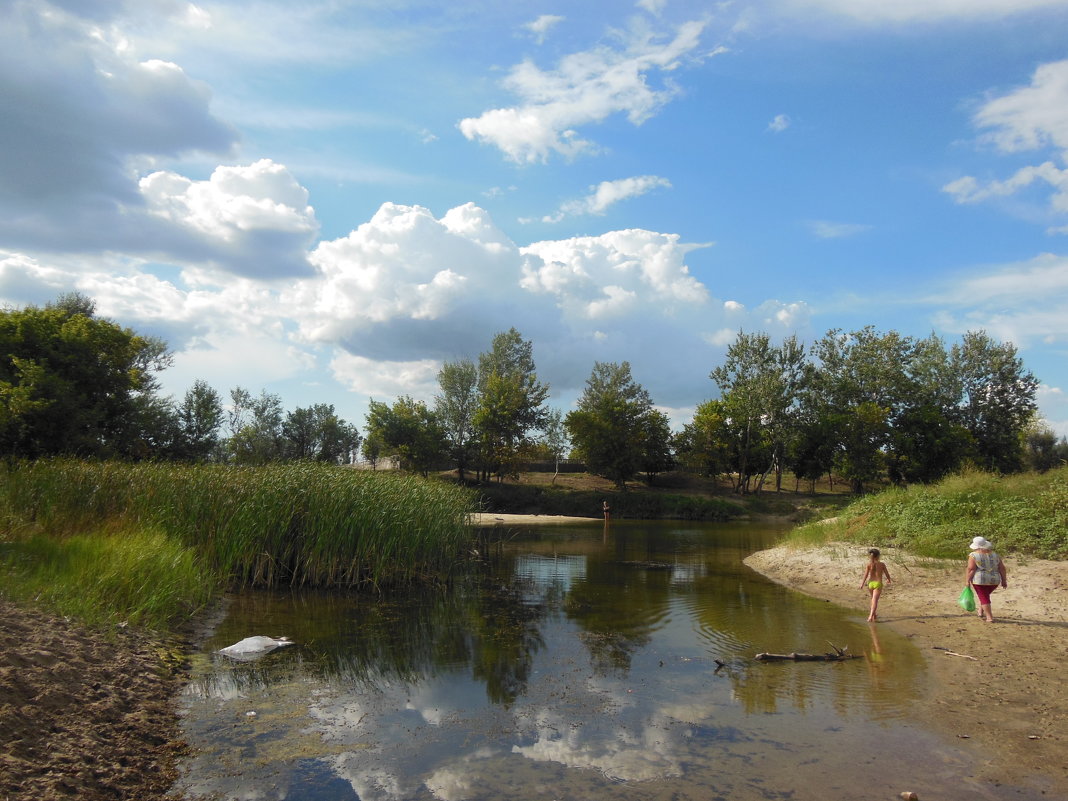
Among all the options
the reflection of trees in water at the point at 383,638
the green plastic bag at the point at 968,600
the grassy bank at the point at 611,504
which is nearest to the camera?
the reflection of trees in water at the point at 383,638

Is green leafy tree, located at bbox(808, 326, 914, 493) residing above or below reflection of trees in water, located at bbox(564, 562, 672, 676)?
above

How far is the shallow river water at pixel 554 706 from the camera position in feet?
21.2

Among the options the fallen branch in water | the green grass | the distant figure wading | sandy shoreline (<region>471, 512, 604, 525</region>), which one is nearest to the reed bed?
the green grass

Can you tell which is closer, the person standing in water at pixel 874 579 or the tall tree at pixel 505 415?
the person standing in water at pixel 874 579

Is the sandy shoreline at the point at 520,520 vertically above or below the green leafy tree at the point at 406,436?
below

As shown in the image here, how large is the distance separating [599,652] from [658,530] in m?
30.5

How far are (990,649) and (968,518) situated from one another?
9.30 m

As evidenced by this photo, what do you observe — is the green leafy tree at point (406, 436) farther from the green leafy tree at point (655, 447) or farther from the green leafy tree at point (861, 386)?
the green leafy tree at point (861, 386)

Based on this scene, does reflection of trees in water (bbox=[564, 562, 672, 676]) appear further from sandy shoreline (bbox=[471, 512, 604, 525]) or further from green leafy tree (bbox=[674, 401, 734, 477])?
green leafy tree (bbox=[674, 401, 734, 477])

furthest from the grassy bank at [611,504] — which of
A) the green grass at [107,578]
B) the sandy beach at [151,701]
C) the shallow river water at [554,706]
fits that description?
the sandy beach at [151,701]

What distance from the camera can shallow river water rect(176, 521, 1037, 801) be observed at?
6.46 meters

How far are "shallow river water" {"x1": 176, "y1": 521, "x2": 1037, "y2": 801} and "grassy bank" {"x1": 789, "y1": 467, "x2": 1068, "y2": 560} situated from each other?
5.23m

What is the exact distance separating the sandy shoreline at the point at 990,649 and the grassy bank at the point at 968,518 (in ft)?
2.46

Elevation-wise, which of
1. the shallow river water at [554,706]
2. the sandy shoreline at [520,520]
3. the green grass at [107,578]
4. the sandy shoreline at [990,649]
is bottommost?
the sandy shoreline at [520,520]
